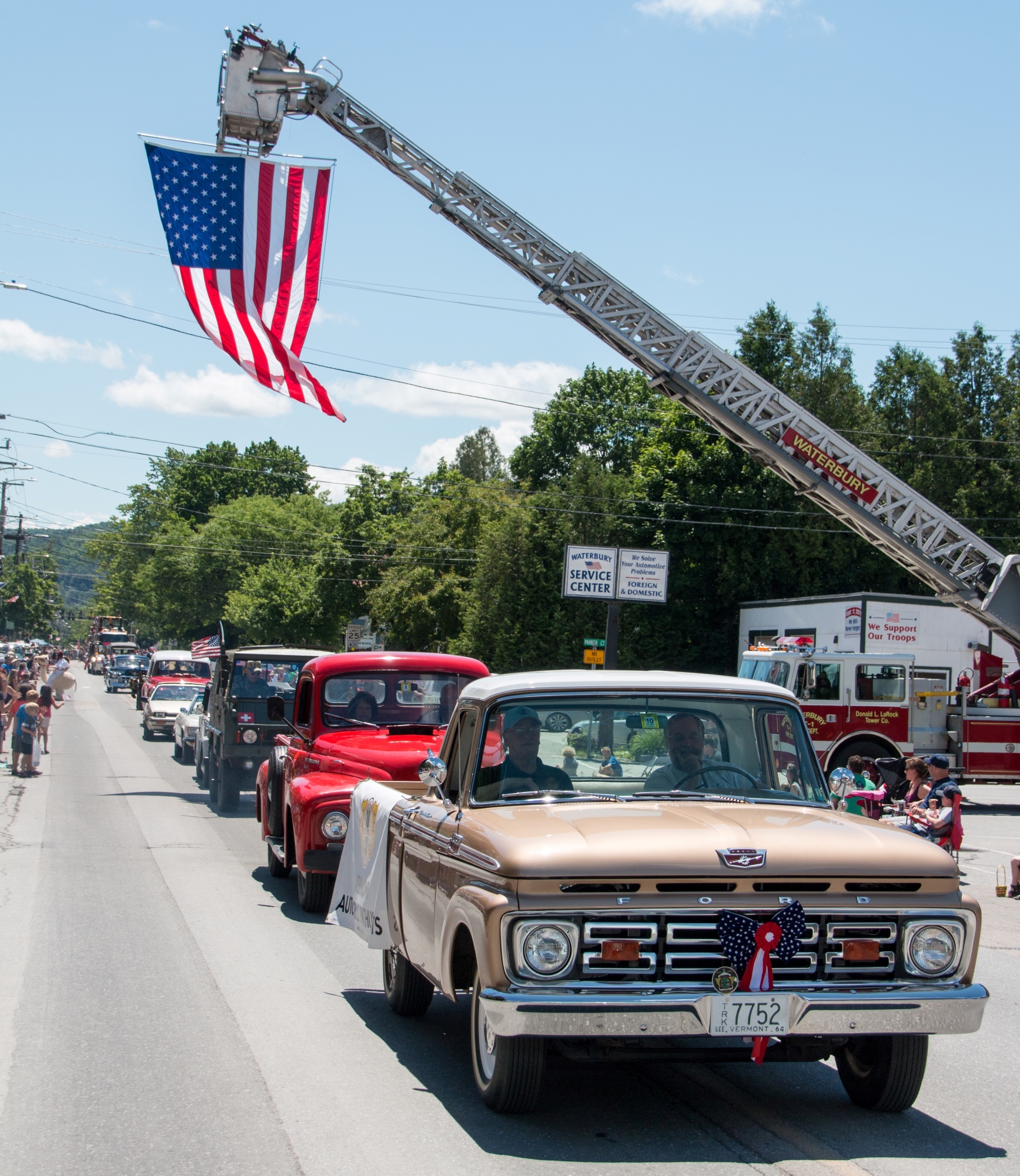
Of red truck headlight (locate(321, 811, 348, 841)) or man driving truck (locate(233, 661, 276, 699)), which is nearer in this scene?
red truck headlight (locate(321, 811, 348, 841))

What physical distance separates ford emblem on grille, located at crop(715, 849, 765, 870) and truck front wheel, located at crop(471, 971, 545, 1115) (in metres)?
1.01

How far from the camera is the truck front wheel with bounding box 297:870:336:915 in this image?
10.2 m

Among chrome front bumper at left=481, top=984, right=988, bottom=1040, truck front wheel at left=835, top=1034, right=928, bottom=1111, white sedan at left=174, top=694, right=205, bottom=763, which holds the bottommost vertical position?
white sedan at left=174, top=694, right=205, bottom=763

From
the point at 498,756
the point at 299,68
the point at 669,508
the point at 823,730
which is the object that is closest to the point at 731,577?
the point at 669,508

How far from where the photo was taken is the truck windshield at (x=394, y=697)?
1157cm

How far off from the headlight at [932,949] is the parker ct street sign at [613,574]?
28946 mm

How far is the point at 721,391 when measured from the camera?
22047 mm

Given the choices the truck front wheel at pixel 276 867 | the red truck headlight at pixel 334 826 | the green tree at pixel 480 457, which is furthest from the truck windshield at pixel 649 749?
the green tree at pixel 480 457

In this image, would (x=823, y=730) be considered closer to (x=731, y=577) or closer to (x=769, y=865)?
(x=769, y=865)

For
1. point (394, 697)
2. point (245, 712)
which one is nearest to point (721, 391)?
point (245, 712)

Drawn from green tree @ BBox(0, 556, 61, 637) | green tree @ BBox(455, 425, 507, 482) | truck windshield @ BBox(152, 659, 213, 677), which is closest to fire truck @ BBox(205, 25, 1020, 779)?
truck windshield @ BBox(152, 659, 213, 677)

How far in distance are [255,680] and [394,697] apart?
7.77 meters

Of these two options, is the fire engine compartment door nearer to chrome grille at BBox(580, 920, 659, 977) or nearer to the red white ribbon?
the red white ribbon

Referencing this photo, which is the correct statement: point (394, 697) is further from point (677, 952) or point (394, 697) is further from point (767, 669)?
point (767, 669)
